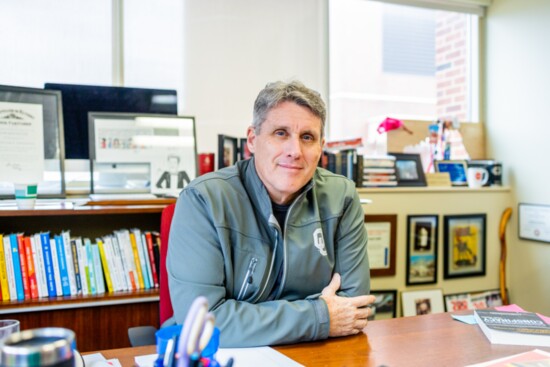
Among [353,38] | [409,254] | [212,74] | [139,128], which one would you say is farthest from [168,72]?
[409,254]

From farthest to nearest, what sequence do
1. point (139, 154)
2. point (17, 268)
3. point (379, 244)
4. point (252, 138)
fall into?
1. point (379, 244)
2. point (139, 154)
3. point (17, 268)
4. point (252, 138)

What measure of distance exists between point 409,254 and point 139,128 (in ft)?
5.85

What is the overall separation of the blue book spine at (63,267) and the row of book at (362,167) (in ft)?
4.59

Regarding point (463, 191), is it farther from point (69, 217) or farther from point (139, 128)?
point (69, 217)

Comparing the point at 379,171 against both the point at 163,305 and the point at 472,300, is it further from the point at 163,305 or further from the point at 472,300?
the point at 163,305

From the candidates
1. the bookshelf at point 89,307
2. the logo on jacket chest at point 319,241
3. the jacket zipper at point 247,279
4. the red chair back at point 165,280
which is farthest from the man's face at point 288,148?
the bookshelf at point 89,307

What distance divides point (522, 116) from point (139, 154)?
2457mm

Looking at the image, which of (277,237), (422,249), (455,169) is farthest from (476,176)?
(277,237)

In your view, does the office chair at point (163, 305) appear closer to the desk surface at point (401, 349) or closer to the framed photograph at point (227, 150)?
the desk surface at point (401, 349)

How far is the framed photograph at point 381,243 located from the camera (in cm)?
283

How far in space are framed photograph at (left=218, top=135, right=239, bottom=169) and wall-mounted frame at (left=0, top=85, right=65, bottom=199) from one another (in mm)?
724

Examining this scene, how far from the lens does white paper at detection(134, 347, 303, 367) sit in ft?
3.25

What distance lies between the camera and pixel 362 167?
9.11 ft

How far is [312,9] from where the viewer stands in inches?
114
